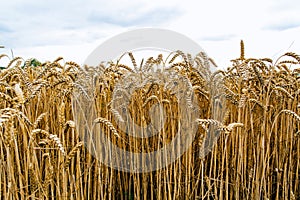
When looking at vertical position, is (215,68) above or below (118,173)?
above

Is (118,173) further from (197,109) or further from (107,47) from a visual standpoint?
(107,47)

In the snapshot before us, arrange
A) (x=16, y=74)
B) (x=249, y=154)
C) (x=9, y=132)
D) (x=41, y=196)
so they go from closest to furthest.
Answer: (x=9, y=132)
(x=41, y=196)
(x=249, y=154)
(x=16, y=74)

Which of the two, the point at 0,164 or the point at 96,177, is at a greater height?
the point at 0,164

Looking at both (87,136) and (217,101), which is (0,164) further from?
Result: (217,101)

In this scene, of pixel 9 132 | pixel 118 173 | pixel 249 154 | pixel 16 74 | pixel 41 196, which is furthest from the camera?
pixel 16 74

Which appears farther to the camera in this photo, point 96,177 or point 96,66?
point 96,66

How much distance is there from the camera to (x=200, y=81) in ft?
6.09

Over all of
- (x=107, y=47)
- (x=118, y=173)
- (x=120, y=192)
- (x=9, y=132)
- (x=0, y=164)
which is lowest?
(x=120, y=192)

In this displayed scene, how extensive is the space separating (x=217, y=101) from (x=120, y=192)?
703mm

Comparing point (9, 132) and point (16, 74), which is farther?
point (16, 74)

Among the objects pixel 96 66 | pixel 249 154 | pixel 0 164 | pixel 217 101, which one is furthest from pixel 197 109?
pixel 0 164

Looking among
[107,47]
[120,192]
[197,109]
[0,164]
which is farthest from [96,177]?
[107,47]

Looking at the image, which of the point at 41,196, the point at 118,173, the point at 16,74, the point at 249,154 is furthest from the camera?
the point at 16,74

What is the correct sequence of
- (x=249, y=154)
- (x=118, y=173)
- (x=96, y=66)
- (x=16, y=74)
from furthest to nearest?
(x=96, y=66) < (x=16, y=74) < (x=249, y=154) < (x=118, y=173)
